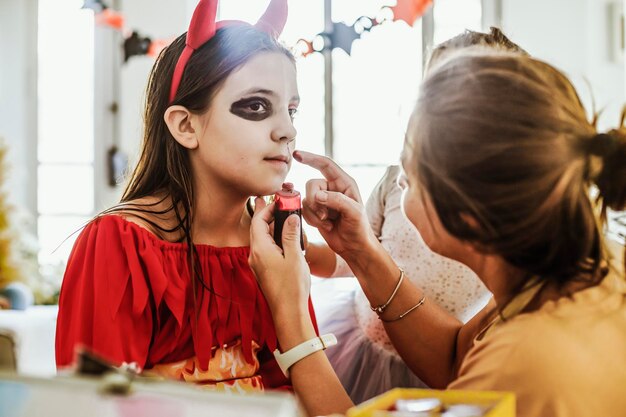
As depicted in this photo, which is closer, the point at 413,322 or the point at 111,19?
the point at 413,322

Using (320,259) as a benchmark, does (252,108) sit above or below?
above

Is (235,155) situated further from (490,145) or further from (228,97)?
(490,145)

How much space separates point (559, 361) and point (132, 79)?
364 cm

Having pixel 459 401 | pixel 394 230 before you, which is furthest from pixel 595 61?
pixel 459 401

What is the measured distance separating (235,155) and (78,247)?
29cm

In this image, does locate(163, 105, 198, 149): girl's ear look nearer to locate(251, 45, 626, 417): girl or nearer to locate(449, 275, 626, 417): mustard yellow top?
locate(251, 45, 626, 417): girl

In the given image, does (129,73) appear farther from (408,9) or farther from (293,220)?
(293,220)

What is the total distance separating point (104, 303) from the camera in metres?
1.05

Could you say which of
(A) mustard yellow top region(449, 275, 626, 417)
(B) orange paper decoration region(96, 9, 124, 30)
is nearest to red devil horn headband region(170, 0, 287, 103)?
(A) mustard yellow top region(449, 275, 626, 417)

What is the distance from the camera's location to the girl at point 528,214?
732mm

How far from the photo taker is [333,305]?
176cm

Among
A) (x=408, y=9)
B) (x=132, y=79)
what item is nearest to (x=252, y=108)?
(x=408, y=9)

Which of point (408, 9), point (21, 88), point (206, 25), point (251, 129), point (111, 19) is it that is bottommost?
point (251, 129)

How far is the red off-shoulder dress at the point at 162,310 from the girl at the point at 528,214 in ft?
1.31
